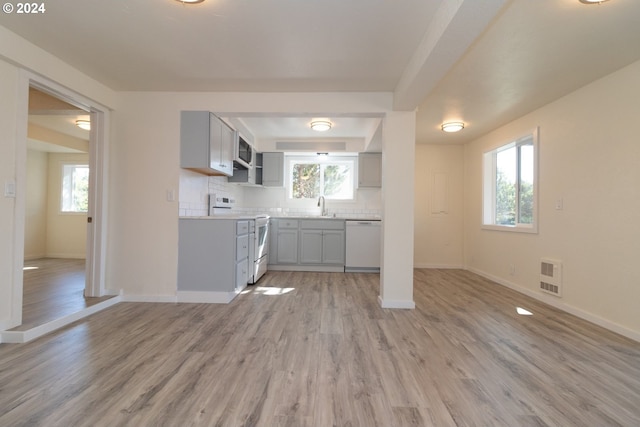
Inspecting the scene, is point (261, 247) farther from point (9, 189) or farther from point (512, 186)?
point (512, 186)

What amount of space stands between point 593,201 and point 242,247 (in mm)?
3596

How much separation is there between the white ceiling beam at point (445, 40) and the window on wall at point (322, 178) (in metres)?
3.15

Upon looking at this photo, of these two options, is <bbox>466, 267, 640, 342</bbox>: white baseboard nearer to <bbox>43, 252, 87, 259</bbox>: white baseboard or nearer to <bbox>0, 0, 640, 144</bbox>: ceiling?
<bbox>0, 0, 640, 144</bbox>: ceiling

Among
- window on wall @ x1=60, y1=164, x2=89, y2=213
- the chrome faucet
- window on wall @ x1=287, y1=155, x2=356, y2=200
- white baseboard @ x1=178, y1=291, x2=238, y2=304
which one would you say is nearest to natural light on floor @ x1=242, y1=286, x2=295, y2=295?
white baseboard @ x1=178, y1=291, x2=238, y2=304

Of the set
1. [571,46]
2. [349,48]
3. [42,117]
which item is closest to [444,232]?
[571,46]

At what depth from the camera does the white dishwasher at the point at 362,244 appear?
493 cm

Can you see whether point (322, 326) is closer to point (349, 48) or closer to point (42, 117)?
point (349, 48)

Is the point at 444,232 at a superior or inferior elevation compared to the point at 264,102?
inferior

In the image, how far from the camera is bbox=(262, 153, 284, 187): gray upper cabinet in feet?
17.9

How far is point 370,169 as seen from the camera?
212 inches

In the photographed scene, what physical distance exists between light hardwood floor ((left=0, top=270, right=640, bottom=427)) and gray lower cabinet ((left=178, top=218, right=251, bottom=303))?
0.29 metres

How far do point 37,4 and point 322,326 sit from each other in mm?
2989

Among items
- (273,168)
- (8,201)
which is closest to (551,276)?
(273,168)

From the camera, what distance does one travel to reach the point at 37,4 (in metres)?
1.90
